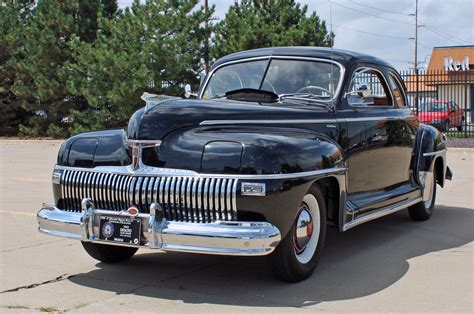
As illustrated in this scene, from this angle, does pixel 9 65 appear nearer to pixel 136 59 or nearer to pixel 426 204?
pixel 136 59

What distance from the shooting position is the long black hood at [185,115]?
467cm

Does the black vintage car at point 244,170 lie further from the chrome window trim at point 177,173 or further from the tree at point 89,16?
the tree at point 89,16

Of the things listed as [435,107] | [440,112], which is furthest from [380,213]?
[435,107]

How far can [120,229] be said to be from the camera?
4.49 meters

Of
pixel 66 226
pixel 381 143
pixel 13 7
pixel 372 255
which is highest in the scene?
pixel 13 7

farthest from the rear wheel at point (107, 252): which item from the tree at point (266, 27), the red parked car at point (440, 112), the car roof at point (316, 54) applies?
the red parked car at point (440, 112)

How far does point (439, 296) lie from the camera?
457cm

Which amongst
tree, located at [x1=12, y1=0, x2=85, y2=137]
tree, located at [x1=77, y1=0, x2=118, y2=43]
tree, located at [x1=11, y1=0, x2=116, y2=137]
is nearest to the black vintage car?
tree, located at [x1=11, y1=0, x2=116, y2=137]

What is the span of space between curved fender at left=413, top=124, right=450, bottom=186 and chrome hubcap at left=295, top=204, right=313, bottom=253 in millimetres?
2732

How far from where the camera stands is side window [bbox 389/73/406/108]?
709 cm

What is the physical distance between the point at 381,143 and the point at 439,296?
2.11 m

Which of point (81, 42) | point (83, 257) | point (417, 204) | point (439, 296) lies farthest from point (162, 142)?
point (81, 42)

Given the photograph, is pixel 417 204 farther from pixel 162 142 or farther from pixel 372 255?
pixel 162 142

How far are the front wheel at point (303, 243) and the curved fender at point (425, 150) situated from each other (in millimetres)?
2583
